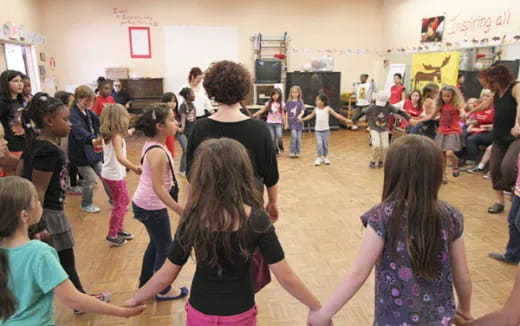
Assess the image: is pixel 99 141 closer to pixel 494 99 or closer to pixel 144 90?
pixel 494 99

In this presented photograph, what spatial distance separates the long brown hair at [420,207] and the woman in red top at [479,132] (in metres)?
5.64

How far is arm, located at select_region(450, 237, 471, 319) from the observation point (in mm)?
1241

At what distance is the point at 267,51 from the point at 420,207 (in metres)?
9.41

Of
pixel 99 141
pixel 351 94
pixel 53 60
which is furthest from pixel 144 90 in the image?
pixel 99 141

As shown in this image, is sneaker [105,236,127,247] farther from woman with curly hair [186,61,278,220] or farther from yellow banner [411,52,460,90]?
yellow banner [411,52,460,90]

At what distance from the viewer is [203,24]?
967 cm

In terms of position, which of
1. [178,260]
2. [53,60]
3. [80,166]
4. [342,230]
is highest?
[53,60]

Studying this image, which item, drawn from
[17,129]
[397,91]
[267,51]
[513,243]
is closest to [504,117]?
[513,243]

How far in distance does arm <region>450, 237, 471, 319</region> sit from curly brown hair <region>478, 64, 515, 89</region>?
118 inches

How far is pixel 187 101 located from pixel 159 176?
3.29 meters

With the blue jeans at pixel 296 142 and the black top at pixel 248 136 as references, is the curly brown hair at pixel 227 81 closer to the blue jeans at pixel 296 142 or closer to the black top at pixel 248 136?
the black top at pixel 248 136

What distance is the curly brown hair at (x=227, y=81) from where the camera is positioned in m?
1.87

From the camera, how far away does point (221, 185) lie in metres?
1.22

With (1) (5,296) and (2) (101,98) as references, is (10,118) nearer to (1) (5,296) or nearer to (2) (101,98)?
(2) (101,98)
